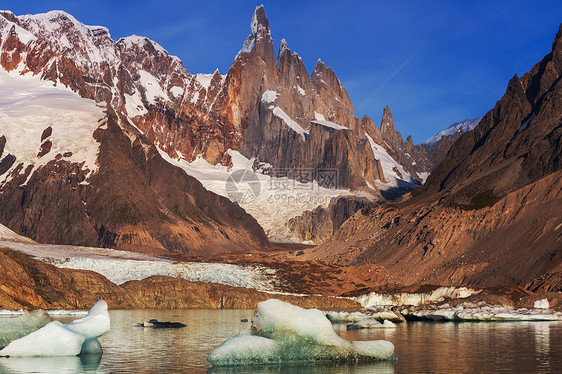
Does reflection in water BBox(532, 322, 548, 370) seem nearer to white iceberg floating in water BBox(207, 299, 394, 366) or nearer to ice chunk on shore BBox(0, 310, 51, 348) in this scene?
white iceberg floating in water BBox(207, 299, 394, 366)

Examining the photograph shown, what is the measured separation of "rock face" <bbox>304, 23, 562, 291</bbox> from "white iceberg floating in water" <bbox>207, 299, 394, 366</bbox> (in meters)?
65.8

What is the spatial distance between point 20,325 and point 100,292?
52.5 m

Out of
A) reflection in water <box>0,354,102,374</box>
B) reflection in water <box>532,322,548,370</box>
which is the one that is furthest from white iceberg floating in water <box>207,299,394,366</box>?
reflection in water <box>532,322,548,370</box>

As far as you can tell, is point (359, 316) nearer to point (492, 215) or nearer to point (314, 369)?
point (314, 369)

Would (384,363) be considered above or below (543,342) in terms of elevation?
below

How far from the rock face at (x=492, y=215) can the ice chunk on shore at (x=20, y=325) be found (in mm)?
69133

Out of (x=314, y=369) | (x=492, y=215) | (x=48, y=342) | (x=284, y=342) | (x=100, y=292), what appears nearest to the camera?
(x=314, y=369)

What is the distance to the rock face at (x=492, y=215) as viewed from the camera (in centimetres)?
10788

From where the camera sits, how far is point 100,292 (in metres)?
88.8

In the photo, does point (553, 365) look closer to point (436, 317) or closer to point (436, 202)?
point (436, 317)

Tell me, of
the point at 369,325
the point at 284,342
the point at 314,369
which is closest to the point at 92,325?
the point at 284,342

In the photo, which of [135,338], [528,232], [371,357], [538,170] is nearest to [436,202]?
[538,170]

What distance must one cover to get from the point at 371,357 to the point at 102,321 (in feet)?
40.5

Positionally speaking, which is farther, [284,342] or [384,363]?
[384,363]
